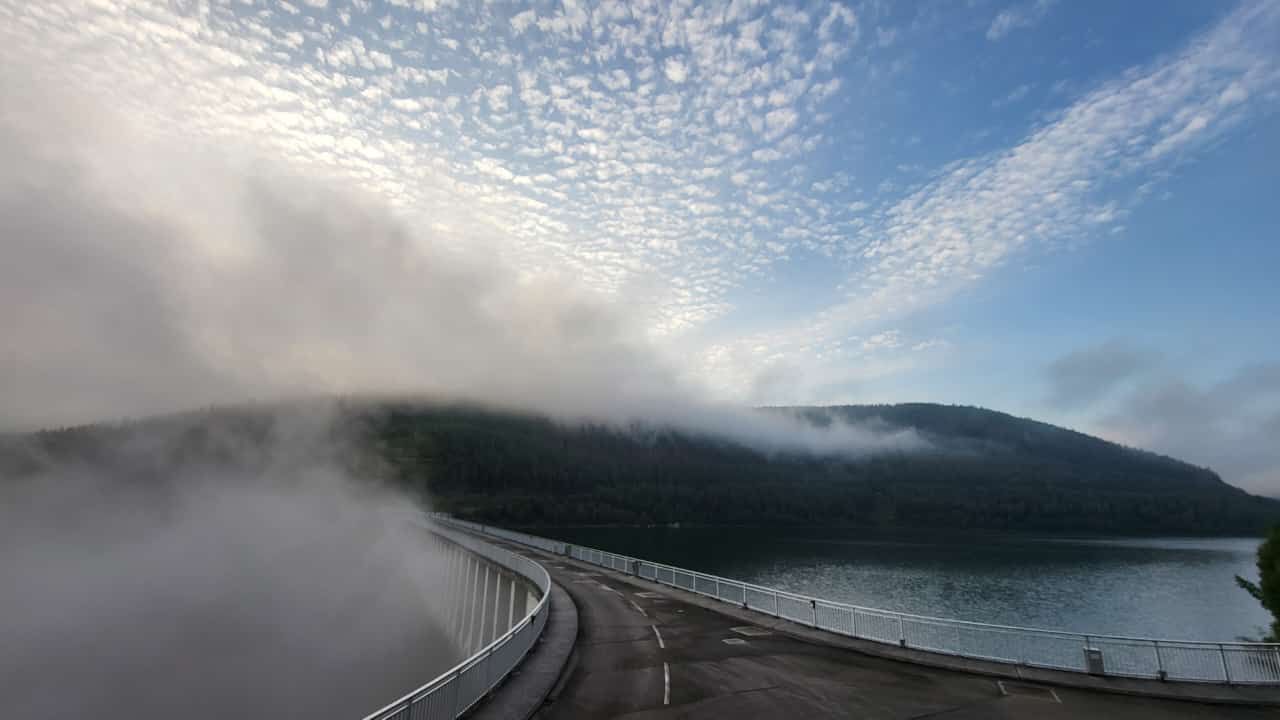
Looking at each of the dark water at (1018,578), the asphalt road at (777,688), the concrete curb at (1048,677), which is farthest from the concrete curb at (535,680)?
the dark water at (1018,578)

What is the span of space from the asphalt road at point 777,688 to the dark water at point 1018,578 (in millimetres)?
50652

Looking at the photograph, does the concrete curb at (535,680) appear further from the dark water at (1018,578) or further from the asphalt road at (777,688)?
the dark water at (1018,578)

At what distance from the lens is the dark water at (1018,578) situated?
64.2 metres

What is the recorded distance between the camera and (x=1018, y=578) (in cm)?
9731

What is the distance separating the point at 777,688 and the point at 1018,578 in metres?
103

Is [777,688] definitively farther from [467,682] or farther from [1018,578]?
[1018,578]

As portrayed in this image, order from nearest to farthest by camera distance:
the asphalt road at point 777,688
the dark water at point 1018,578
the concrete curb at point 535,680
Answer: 1. the concrete curb at point 535,680
2. the asphalt road at point 777,688
3. the dark water at point 1018,578

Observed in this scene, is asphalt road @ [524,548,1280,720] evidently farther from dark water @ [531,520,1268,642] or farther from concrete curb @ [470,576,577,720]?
dark water @ [531,520,1268,642]

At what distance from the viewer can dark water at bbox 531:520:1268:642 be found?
211 ft

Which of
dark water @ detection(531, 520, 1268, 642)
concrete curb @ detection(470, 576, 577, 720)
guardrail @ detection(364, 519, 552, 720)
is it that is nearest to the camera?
guardrail @ detection(364, 519, 552, 720)

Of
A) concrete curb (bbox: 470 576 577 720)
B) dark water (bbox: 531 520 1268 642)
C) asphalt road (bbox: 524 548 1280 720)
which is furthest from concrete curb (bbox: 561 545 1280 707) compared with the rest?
dark water (bbox: 531 520 1268 642)

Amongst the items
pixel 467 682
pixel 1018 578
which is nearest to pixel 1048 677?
pixel 467 682

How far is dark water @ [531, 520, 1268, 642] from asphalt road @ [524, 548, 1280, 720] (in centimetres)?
5065

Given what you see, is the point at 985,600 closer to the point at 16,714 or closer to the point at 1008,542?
the point at 16,714
